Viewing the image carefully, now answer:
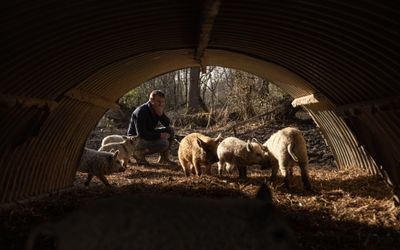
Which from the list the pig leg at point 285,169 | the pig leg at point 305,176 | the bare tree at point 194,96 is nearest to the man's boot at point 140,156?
the pig leg at point 285,169

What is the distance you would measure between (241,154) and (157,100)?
3.87 m

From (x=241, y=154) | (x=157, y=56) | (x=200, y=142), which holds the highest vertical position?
(x=157, y=56)

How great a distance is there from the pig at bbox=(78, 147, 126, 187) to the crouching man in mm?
2792

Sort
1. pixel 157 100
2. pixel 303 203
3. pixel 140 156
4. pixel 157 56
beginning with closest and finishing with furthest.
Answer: pixel 303 203 → pixel 157 56 → pixel 157 100 → pixel 140 156

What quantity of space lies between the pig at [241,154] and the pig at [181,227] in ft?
26.0

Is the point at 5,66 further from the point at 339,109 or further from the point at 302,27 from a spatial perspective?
the point at 339,109

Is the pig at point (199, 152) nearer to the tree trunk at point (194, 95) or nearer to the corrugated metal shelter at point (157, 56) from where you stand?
the corrugated metal shelter at point (157, 56)

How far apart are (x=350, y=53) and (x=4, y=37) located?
4137mm

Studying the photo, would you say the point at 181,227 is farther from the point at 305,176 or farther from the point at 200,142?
the point at 200,142

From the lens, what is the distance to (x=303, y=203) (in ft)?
25.5

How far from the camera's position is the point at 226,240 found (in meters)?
2.43

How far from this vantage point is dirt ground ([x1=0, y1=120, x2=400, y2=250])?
5.52m

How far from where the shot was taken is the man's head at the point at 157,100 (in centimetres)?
1333

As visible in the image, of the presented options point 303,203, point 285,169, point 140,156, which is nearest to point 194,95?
point 140,156
